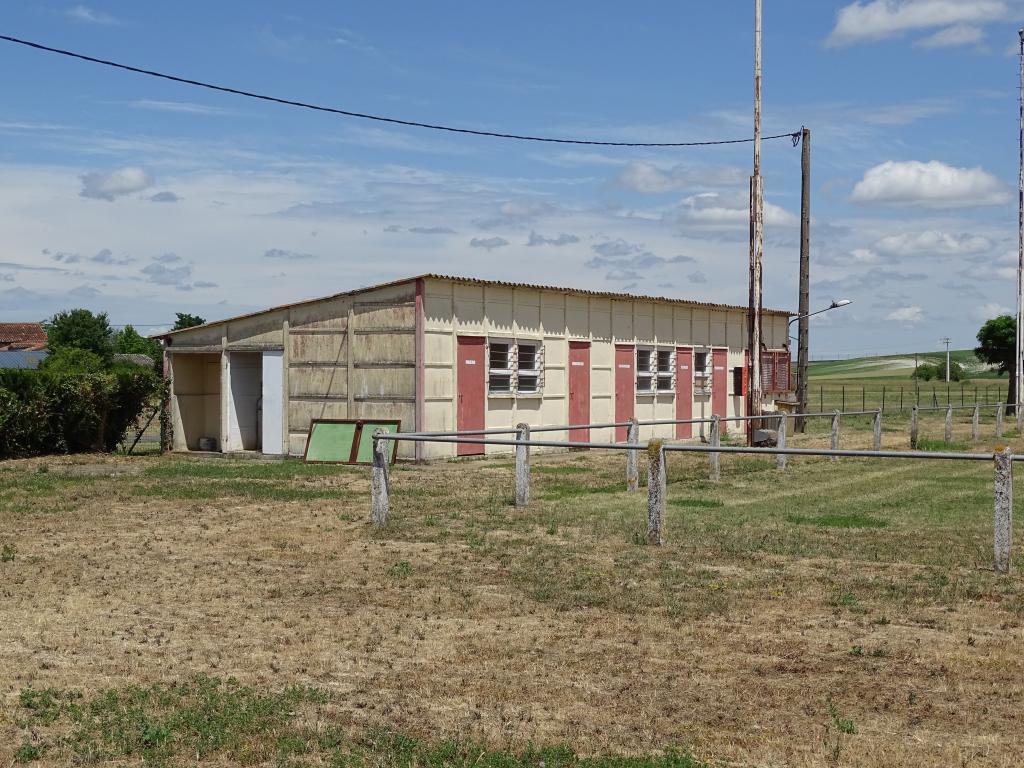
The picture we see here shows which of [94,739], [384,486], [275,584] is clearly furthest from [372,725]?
[384,486]

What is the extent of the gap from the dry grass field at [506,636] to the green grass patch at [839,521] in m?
0.07

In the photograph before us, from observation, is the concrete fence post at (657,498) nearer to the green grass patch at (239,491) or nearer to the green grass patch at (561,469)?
the green grass patch at (239,491)

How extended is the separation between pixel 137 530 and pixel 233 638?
554 centimetres

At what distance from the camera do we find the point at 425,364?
2294 centimetres

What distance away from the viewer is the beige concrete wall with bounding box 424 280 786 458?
76.7 feet

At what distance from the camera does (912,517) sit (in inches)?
554

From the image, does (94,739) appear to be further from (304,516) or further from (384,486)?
(304,516)

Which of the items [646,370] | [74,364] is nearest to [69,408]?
[74,364]

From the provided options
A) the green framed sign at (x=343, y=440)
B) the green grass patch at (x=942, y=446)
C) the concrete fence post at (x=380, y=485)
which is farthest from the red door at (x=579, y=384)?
the concrete fence post at (x=380, y=485)

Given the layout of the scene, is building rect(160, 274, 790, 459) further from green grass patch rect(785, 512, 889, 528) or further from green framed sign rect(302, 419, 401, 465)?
green grass patch rect(785, 512, 889, 528)

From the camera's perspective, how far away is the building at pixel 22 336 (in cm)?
9325

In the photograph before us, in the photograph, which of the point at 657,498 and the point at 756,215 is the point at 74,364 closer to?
the point at 756,215

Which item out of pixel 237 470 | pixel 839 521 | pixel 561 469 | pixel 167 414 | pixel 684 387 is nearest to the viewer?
pixel 839 521

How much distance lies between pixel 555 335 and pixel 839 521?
45.2ft
